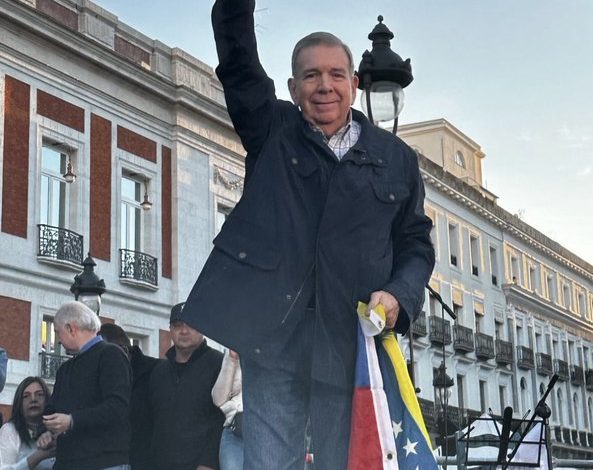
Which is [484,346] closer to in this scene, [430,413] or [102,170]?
[430,413]


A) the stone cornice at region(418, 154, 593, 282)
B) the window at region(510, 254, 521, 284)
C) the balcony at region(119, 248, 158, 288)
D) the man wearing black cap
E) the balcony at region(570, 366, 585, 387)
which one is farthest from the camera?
the balcony at region(570, 366, 585, 387)

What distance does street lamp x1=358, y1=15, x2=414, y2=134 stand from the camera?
8.20 meters

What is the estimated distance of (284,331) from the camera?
8.93 feet

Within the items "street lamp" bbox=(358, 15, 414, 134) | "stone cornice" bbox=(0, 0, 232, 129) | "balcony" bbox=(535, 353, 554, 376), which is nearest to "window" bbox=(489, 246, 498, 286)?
"balcony" bbox=(535, 353, 554, 376)

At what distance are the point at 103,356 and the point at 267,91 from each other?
9.87ft

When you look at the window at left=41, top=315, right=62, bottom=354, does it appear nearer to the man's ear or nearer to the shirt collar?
the shirt collar

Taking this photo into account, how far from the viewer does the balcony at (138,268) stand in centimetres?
2356

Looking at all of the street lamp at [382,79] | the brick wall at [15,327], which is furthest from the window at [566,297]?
the street lamp at [382,79]

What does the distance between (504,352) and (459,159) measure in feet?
30.0

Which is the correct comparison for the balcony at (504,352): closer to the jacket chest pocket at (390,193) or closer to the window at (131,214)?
the window at (131,214)

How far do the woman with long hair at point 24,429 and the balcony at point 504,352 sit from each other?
1539 inches

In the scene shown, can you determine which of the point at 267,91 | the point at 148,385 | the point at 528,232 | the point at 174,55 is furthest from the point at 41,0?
the point at 528,232

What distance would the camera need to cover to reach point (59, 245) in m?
21.6

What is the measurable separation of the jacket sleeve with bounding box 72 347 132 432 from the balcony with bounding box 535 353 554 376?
150 feet
